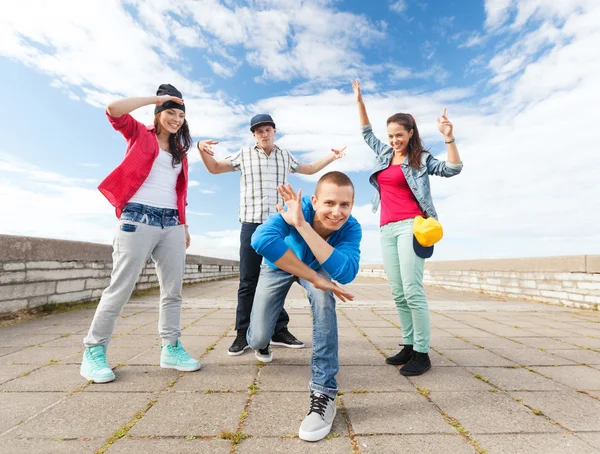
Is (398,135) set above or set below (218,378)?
above

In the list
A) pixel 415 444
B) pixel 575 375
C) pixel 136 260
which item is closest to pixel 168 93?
pixel 136 260

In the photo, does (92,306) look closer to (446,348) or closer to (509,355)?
(446,348)

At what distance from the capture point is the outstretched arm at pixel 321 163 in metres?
3.78

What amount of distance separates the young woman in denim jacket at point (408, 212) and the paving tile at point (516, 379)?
452mm

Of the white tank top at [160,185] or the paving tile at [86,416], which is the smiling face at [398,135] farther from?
the paving tile at [86,416]

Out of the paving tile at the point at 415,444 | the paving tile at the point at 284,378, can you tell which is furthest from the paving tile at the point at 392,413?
the paving tile at the point at 284,378

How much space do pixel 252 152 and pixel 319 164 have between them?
73 cm

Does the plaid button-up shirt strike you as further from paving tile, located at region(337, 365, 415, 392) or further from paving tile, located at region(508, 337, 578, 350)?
paving tile, located at region(508, 337, 578, 350)

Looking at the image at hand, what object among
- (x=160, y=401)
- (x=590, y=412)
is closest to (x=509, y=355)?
(x=590, y=412)

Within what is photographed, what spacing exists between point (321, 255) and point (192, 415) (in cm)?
109

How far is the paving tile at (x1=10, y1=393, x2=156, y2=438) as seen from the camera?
1.82 m

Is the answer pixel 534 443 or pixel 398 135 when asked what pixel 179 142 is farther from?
pixel 534 443

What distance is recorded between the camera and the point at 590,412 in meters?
2.13

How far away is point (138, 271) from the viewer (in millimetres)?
2609
